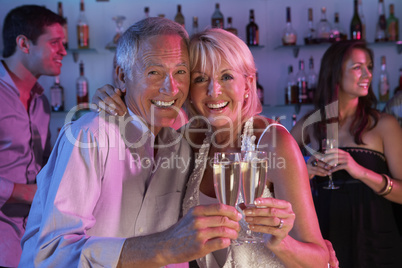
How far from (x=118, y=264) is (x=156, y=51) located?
75 cm

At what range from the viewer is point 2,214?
230 centimetres

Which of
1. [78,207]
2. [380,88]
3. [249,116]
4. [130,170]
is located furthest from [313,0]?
[78,207]

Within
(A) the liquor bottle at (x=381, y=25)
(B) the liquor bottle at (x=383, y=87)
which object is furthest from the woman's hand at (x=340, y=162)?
(A) the liquor bottle at (x=381, y=25)

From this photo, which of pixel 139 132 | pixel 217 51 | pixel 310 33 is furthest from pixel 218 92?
pixel 310 33

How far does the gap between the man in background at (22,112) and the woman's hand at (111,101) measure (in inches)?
34.8

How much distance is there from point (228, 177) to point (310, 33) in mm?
3098

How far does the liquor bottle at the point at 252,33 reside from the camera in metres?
3.92

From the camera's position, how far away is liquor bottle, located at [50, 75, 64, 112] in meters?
3.84

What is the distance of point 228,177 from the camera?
3.55 feet

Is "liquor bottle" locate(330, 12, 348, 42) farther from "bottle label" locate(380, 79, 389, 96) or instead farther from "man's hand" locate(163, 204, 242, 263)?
"man's hand" locate(163, 204, 242, 263)

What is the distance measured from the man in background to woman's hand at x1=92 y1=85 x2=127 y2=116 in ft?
2.90

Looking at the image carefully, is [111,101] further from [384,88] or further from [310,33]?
[384,88]

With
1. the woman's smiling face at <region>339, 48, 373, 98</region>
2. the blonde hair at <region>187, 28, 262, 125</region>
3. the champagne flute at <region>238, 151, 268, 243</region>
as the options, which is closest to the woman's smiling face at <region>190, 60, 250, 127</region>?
the blonde hair at <region>187, 28, 262, 125</region>

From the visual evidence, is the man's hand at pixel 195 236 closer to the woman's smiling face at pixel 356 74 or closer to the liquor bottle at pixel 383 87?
the woman's smiling face at pixel 356 74
